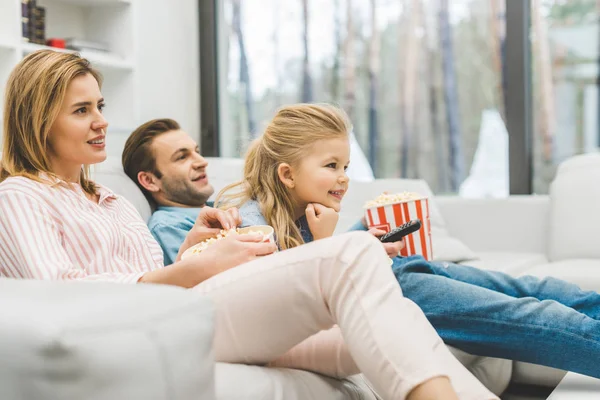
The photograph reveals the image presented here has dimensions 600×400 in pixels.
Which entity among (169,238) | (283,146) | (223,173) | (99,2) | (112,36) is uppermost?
(99,2)

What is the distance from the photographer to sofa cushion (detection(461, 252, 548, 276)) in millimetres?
2520

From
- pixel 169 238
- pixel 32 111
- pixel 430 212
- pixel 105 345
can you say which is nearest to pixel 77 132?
pixel 32 111

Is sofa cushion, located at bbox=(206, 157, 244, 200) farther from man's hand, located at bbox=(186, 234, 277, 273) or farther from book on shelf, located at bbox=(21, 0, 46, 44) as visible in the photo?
man's hand, located at bbox=(186, 234, 277, 273)

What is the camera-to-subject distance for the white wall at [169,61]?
12.0ft

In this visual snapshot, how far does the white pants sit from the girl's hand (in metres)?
0.41

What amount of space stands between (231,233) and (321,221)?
34cm

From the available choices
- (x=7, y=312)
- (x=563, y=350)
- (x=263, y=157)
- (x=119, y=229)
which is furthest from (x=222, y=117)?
(x=7, y=312)

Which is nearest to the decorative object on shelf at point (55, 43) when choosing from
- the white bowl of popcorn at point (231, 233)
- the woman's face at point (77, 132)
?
the woman's face at point (77, 132)

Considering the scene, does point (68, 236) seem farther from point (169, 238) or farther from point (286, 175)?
point (286, 175)

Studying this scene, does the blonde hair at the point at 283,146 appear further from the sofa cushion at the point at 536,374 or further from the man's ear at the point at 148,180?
the sofa cushion at the point at 536,374

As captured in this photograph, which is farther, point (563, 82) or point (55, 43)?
point (563, 82)

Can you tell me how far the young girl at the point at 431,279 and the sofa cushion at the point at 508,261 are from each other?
66 cm

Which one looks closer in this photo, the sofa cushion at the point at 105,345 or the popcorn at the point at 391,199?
the sofa cushion at the point at 105,345

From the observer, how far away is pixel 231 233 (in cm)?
136
